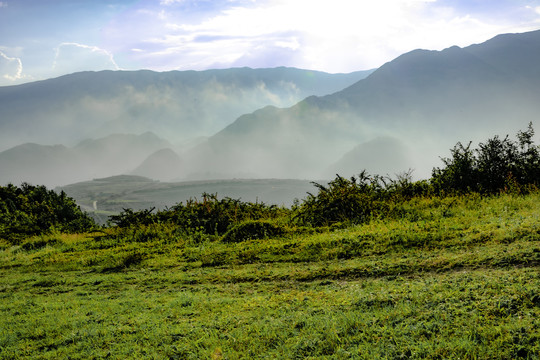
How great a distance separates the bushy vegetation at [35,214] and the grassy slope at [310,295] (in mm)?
7577

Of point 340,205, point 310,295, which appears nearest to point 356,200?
point 340,205

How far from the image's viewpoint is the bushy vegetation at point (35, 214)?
1886 cm

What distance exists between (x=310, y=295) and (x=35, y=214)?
19.8 meters

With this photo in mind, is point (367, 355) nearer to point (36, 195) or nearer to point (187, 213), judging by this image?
point (187, 213)

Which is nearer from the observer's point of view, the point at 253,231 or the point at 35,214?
the point at 253,231

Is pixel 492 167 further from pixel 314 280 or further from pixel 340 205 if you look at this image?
pixel 314 280

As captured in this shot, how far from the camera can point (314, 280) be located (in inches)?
295

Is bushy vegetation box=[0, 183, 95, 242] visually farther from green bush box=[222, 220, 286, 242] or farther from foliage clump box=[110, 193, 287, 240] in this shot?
green bush box=[222, 220, 286, 242]

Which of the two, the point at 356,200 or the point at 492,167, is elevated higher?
the point at 492,167

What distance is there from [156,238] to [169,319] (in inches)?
334

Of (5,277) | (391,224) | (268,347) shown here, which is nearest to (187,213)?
(5,277)

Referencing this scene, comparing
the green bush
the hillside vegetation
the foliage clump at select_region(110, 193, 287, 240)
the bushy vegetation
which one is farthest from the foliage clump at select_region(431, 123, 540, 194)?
the bushy vegetation

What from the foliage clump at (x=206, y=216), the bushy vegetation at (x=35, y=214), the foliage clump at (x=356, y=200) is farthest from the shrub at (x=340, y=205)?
the bushy vegetation at (x=35, y=214)

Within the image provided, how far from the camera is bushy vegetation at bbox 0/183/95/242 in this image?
742 inches
